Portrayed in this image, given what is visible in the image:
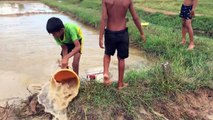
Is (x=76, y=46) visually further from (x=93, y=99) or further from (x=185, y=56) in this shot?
(x=185, y=56)

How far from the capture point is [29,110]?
14.2 ft

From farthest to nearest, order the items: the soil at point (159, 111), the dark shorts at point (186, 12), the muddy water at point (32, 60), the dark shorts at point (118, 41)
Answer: the dark shorts at point (186, 12), the muddy water at point (32, 60), the dark shorts at point (118, 41), the soil at point (159, 111)

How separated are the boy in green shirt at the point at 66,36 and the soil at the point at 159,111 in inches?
27.7

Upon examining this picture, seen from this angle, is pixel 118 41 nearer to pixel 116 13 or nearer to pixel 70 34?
pixel 116 13

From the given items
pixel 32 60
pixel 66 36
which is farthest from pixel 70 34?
pixel 32 60

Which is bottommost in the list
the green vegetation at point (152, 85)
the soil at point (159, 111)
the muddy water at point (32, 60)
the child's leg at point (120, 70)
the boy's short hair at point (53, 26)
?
the muddy water at point (32, 60)

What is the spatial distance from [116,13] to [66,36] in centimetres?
84

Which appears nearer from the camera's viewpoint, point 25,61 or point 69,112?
point 69,112

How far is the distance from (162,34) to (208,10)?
211 inches

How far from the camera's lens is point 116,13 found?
4.10 meters

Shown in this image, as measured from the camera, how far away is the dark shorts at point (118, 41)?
13.7 feet

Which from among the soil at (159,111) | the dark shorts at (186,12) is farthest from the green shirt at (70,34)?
the dark shorts at (186,12)

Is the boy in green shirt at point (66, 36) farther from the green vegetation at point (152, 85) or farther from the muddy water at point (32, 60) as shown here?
the muddy water at point (32, 60)

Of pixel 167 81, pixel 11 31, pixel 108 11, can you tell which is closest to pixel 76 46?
pixel 108 11
